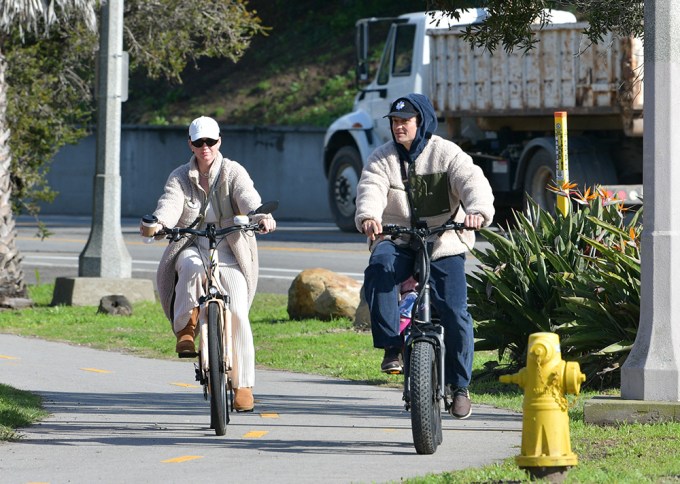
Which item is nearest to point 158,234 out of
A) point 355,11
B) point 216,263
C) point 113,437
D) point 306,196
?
point 216,263

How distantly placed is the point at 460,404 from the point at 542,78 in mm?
15431

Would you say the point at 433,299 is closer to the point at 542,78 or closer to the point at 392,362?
the point at 392,362

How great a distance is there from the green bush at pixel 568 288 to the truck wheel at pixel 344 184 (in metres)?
16.0

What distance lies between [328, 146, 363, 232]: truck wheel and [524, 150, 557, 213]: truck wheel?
431 cm

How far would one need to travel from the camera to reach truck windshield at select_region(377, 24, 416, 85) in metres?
24.7

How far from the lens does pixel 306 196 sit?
35125 mm

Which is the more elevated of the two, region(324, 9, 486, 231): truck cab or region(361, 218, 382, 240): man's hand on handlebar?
region(324, 9, 486, 231): truck cab

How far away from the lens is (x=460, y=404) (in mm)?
7711

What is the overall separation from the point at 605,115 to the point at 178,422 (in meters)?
14.5

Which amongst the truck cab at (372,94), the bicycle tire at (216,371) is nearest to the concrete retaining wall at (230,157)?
the truck cab at (372,94)

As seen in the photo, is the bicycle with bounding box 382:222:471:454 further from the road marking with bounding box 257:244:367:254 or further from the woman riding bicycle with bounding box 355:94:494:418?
the road marking with bounding box 257:244:367:254

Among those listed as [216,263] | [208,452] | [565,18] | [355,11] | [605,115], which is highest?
[355,11]

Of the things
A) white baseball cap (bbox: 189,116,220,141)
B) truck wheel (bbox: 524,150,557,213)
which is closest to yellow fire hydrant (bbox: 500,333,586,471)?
white baseball cap (bbox: 189,116,220,141)

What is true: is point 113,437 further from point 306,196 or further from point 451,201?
point 306,196
